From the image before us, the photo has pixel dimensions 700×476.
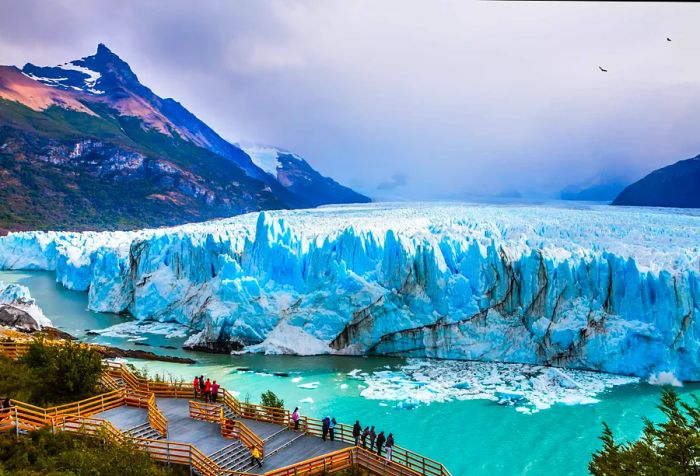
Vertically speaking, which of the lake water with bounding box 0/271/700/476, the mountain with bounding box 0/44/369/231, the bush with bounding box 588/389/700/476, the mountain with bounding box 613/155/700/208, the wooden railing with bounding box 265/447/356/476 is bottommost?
the lake water with bounding box 0/271/700/476

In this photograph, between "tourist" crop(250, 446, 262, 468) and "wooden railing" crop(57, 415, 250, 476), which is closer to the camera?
"wooden railing" crop(57, 415, 250, 476)

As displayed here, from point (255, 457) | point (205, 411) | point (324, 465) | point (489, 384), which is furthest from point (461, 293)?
point (255, 457)

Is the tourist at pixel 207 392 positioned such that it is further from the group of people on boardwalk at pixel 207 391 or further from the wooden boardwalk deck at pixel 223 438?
the wooden boardwalk deck at pixel 223 438

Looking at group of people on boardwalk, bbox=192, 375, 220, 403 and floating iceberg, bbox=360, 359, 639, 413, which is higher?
group of people on boardwalk, bbox=192, 375, 220, 403

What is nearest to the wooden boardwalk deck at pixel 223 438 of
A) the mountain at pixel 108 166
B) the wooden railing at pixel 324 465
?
the wooden railing at pixel 324 465

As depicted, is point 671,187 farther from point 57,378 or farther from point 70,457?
point 70,457

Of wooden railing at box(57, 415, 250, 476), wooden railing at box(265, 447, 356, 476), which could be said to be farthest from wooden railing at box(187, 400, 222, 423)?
wooden railing at box(265, 447, 356, 476)

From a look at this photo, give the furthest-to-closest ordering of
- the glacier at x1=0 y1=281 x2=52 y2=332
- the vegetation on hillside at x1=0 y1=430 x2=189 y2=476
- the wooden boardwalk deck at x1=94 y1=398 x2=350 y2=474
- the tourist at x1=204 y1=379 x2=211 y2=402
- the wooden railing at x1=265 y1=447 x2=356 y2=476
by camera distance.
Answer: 1. the glacier at x1=0 y1=281 x2=52 y2=332
2. the tourist at x1=204 y1=379 x2=211 y2=402
3. the wooden boardwalk deck at x1=94 y1=398 x2=350 y2=474
4. the wooden railing at x1=265 y1=447 x2=356 y2=476
5. the vegetation on hillside at x1=0 y1=430 x2=189 y2=476

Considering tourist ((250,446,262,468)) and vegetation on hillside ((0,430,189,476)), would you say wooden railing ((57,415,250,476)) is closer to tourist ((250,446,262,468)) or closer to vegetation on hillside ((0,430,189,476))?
vegetation on hillside ((0,430,189,476))
